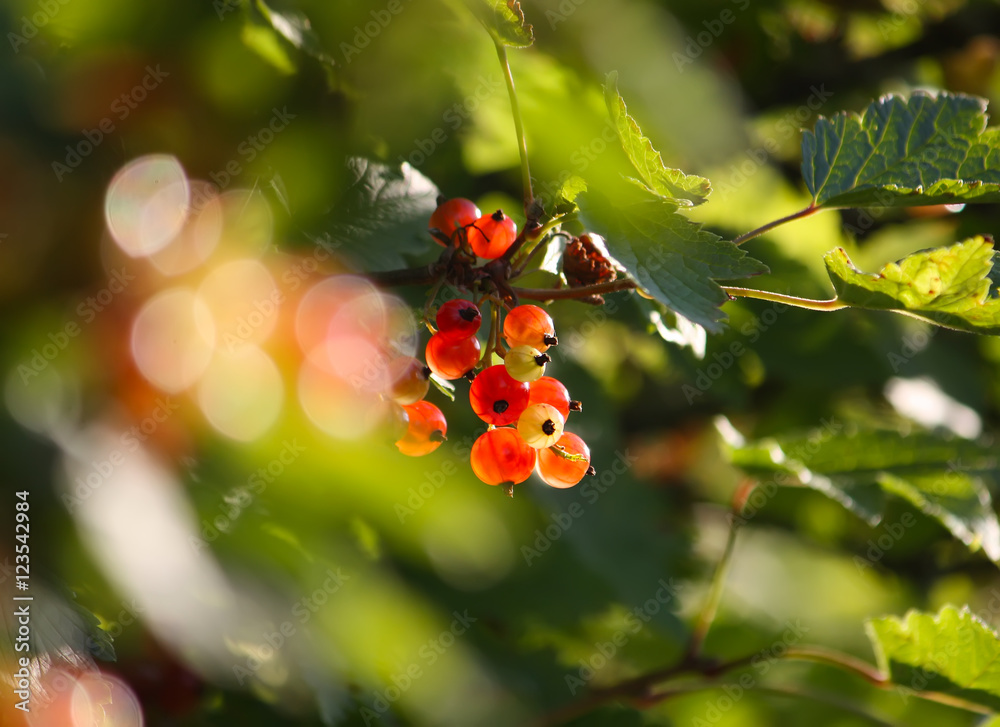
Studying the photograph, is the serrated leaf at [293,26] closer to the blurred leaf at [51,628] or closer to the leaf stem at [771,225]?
the leaf stem at [771,225]

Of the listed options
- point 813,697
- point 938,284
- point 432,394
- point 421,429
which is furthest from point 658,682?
point 938,284

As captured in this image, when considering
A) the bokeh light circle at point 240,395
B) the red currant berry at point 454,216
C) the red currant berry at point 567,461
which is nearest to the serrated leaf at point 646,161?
the red currant berry at point 454,216

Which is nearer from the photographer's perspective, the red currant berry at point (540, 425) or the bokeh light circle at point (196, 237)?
the red currant berry at point (540, 425)

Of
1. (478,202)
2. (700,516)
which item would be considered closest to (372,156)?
(478,202)

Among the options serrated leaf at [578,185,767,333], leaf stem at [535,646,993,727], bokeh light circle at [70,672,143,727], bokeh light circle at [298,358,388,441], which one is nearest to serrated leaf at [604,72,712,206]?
serrated leaf at [578,185,767,333]

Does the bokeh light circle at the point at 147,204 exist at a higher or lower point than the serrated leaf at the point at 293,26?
lower

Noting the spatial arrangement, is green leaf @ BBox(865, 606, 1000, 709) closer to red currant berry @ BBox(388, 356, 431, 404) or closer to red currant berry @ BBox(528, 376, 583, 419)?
red currant berry @ BBox(528, 376, 583, 419)

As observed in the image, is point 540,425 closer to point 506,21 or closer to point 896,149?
point 506,21
